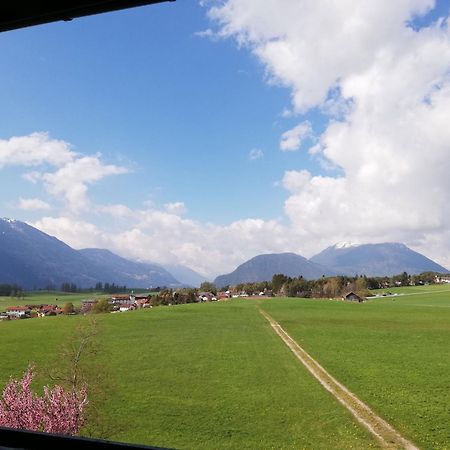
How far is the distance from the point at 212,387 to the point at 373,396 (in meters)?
12.9

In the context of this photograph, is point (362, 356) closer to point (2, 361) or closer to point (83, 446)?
point (2, 361)

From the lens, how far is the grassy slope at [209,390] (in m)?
24.2

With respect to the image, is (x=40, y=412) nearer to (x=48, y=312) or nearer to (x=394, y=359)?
(x=394, y=359)

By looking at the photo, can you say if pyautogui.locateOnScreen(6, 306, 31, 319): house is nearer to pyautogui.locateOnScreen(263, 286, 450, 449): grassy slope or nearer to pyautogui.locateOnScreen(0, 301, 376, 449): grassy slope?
pyautogui.locateOnScreen(0, 301, 376, 449): grassy slope

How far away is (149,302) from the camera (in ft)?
500

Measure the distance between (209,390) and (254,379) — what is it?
5245 mm

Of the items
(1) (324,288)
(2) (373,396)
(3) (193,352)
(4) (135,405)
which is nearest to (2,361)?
(3) (193,352)

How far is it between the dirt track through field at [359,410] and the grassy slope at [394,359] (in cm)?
65

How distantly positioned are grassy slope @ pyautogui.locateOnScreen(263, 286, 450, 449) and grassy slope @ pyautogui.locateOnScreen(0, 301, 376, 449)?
342 cm

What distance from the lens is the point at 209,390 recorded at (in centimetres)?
3450

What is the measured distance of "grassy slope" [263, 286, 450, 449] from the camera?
26.4 m

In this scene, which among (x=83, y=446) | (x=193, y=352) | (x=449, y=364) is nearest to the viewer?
(x=83, y=446)

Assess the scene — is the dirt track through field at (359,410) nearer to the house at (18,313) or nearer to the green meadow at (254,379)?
the green meadow at (254,379)

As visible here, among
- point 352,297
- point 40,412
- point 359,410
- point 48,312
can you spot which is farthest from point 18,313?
point 40,412
